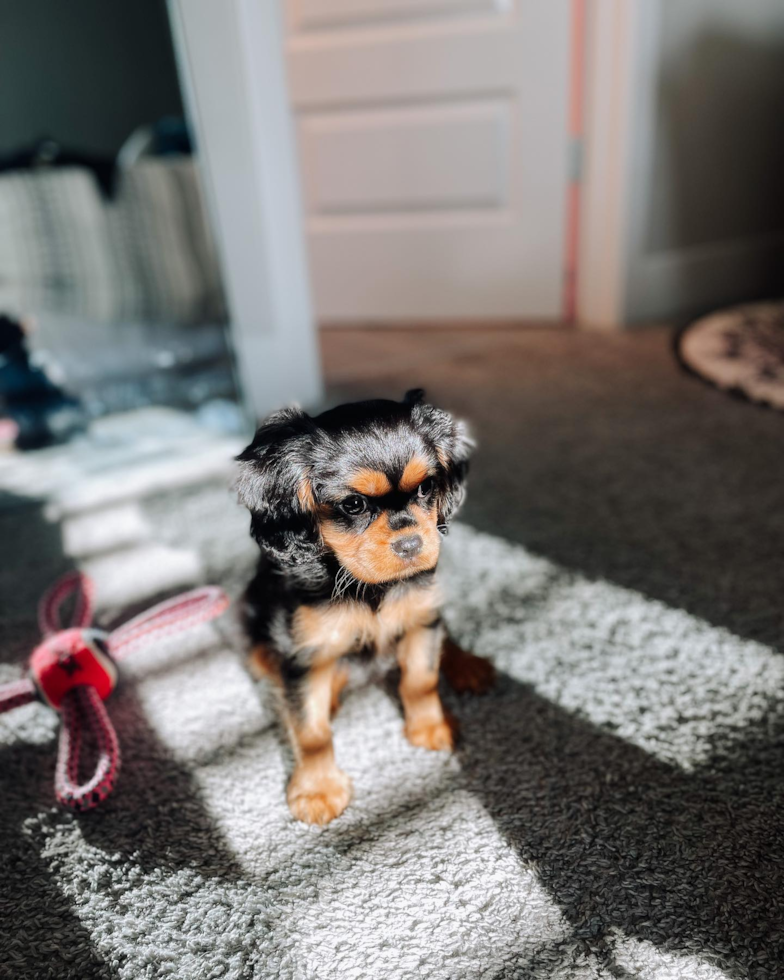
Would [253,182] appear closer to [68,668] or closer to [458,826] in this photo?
[68,668]

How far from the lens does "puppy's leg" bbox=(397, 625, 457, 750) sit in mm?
873

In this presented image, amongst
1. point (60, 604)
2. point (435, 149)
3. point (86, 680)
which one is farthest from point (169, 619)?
point (435, 149)

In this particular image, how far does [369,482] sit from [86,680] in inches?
21.2

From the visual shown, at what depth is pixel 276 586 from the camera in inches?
34.5

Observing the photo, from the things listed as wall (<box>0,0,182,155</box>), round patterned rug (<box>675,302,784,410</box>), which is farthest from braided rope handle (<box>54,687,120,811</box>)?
round patterned rug (<box>675,302,784,410</box>)

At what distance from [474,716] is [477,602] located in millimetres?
270

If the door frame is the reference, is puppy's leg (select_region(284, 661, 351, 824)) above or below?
below

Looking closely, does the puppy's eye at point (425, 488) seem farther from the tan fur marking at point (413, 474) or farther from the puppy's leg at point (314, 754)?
the puppy's leg at point (314, 754)

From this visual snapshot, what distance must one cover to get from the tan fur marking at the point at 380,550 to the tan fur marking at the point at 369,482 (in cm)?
3

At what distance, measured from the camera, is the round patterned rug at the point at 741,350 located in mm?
1998

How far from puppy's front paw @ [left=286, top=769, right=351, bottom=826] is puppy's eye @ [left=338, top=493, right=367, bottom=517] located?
13.7 inches

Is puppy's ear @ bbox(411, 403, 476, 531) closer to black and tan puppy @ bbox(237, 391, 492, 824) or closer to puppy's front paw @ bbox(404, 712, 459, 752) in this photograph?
black and tan puppy @ bbox(237, 391, 492, 824)

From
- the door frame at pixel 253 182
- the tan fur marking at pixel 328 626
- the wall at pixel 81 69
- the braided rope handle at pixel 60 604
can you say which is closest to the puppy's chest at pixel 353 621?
the tan fur marking at pixel 328 626

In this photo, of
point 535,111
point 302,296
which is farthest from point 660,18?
point 302,296
